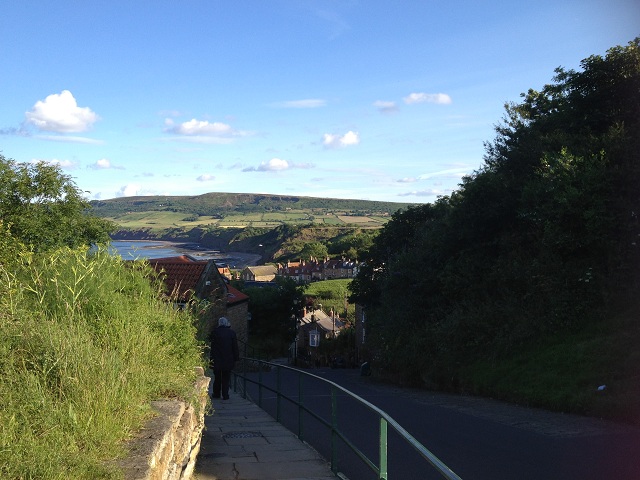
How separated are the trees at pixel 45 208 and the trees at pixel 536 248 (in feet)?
43.9

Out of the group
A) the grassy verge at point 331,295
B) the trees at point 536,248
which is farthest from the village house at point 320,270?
the trees at point 536,248

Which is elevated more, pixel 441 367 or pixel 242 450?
pixel 242 450

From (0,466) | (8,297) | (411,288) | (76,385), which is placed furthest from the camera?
(411,288)

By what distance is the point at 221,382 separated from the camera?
446 inches

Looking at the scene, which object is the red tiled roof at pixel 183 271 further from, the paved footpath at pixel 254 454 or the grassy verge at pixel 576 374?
the paved footpath at pixel 254 454

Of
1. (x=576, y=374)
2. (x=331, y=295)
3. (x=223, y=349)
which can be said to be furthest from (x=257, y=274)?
(x=223, y=349)

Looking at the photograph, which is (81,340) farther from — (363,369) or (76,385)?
(363,369)

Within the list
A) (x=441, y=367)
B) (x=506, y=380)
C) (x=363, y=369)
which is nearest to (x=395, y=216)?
(x=363, y=369)

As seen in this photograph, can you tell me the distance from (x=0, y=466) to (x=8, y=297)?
2425 mm

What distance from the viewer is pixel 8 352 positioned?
156 inches

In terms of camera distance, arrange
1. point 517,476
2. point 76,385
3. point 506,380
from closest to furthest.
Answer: point 76,385 < point 517,476 < point 506,380

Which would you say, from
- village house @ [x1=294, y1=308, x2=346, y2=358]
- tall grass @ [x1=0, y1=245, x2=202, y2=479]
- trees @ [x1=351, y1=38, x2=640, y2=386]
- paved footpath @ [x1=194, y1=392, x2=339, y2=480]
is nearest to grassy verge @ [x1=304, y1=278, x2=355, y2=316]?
village house @ [x1=294, y1=308, x2=346, y2=358]

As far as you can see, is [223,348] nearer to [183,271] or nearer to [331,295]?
[183,271]

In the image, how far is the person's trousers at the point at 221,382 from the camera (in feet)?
36.4
